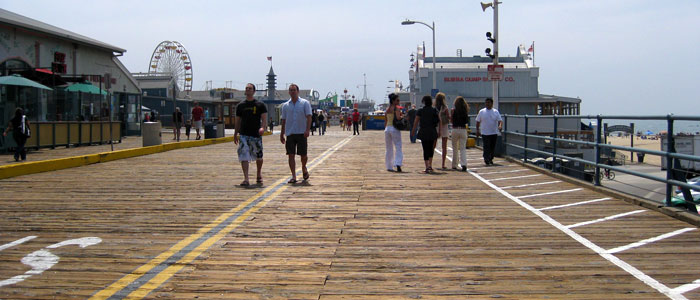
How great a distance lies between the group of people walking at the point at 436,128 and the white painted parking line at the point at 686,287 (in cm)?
885

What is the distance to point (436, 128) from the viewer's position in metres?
13.8

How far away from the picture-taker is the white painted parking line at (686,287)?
14.8 feet

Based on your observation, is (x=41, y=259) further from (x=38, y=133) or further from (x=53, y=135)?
(x=53, y=135)

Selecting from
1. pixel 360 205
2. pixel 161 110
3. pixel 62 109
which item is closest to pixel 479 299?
pixel 360 205

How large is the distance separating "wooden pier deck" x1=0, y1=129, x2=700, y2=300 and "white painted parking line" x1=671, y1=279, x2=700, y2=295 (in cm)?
2

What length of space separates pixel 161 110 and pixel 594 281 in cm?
5446

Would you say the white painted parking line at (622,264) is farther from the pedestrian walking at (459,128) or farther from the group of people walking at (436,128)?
the pedestrian walking at (459,128)

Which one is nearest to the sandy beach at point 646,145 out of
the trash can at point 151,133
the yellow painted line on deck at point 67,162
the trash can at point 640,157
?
the trash can at point 640,157

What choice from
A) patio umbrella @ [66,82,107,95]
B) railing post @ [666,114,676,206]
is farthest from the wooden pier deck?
patio umbrella @ [66,82,107,95]

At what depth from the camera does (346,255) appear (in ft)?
18.6

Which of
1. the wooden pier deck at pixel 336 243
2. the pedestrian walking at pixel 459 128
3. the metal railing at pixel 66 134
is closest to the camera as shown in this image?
the wooden pier deck at pixel 336 243

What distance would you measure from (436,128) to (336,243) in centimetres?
804

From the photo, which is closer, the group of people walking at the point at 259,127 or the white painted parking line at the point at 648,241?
the white painted parking line at the point at 648,241

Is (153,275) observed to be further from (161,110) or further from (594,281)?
(161,110)
